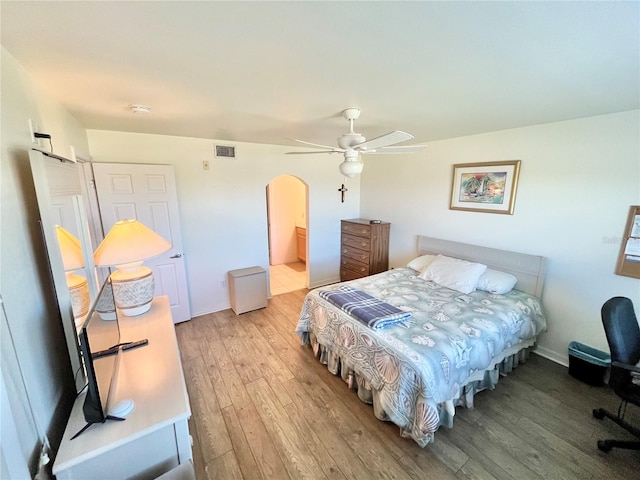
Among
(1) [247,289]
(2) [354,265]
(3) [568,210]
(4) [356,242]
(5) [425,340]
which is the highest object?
(3) [568,210]

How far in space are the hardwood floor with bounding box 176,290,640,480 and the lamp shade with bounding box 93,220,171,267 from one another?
50.9 inches

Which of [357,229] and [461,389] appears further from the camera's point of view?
[357,229]

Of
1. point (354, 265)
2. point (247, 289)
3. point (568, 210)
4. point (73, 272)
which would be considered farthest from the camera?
point (354, 265)

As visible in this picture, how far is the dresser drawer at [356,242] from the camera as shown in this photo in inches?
162

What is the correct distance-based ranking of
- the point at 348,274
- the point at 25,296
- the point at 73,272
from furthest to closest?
the point at 348,274 < the point at 73,272 < the point at 25,296

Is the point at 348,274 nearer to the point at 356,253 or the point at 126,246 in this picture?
the point at 356,253

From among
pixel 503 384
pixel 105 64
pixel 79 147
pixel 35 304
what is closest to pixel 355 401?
pixel 503 384

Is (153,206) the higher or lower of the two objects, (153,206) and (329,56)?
the lower

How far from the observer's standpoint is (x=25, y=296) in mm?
1055

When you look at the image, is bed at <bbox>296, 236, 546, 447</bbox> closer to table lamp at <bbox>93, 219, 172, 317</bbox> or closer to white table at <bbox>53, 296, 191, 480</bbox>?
white table at <bbox>53, 296, 191, 480</bbox>

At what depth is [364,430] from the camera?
1913mm

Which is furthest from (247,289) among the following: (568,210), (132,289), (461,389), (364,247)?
(568,210)

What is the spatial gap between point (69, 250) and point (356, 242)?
351cm

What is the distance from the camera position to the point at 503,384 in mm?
2367
